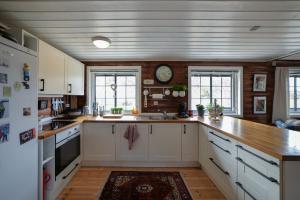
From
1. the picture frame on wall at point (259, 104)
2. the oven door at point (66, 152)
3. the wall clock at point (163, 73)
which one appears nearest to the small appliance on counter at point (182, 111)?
the wall clock at point (163, 73)

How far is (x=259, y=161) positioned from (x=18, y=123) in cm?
199

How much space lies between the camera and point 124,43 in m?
2.72

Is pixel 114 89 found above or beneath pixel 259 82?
beneath

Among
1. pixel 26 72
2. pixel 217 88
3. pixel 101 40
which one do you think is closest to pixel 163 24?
pixel 101 40

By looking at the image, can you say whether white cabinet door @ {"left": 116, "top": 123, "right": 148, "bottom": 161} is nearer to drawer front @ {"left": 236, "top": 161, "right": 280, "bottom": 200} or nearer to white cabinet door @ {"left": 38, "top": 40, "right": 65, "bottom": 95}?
white cabinet door @ {"left": 38, "top": 40, "right": 65, "bottom": 95}

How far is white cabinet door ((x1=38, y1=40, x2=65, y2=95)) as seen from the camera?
87.9 inches

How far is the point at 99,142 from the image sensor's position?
3203mm

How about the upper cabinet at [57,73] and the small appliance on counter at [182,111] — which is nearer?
the upper cabinet at [57,73]

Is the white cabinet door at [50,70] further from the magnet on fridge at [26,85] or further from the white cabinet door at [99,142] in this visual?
the white cabinet door at [99,142]

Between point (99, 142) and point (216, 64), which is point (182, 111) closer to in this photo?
point (216, 64)

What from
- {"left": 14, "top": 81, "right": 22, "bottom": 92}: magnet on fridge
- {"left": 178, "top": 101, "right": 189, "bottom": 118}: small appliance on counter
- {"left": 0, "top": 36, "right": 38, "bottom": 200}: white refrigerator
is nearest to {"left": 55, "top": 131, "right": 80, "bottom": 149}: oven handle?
{"left": 0, "top": 36, "right": 38, "bottom": 200}: white refrigerator

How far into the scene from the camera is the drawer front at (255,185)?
4.37ft

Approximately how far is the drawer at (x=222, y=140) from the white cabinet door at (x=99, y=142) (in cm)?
159

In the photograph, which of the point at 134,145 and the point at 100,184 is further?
the point at 134,145
